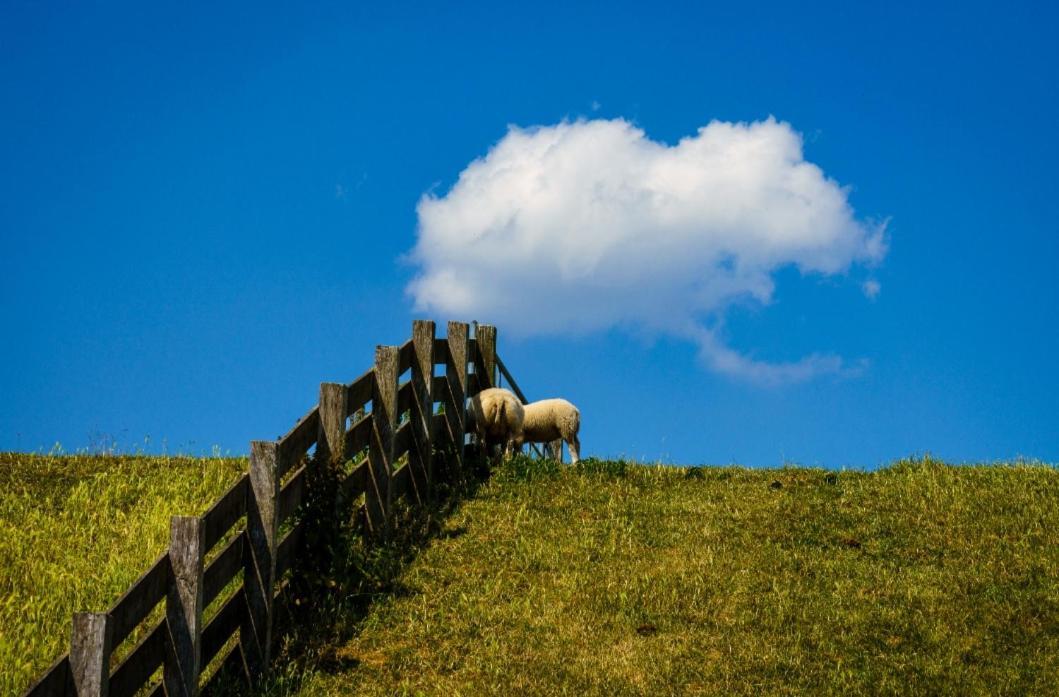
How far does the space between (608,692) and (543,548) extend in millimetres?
3694

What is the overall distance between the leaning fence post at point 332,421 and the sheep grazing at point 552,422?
5.58m

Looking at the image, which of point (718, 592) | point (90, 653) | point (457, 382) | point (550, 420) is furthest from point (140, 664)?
point (550, 420)

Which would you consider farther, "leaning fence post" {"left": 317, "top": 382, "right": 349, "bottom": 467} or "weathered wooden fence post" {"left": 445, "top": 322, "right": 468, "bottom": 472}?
"weathered wooden fence post" {"left": 445, "top": 322, "right": 468, "bottom": 472}

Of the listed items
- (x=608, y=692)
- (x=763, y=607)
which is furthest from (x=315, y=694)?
(x=763, y=607)

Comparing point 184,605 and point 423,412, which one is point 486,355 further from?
point 184,605

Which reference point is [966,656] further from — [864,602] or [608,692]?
[608,692]

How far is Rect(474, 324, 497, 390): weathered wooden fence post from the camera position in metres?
18.6

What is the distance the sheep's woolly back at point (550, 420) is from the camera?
1814 centimetres

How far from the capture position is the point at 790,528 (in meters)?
15.2

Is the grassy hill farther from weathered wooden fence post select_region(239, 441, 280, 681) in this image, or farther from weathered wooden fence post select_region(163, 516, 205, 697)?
weathered wooden fence post select_region(163, 516, 205, 697)

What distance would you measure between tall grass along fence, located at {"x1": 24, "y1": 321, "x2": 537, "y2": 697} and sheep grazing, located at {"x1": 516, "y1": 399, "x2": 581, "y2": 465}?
1.25m

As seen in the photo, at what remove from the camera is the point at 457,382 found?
57.1 ft

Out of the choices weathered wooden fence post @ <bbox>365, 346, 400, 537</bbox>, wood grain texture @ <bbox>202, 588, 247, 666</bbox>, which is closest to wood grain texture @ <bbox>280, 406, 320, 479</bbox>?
wood grain texture @ <bbox>202, 588, 247, 666</bbox>

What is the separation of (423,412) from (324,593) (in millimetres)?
4029
